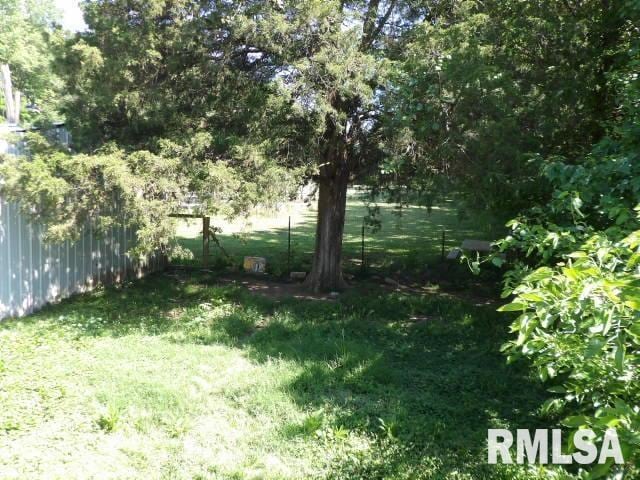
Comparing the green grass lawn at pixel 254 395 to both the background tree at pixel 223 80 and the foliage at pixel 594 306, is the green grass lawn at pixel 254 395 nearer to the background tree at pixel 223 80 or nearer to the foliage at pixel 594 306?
the foliage at pixel 594 306

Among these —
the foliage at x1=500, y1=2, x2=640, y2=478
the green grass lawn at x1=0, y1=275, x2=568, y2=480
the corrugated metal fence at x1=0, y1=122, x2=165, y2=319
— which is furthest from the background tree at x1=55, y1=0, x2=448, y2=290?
the foliage at x1=500, y1=2, x2=640, y2=478

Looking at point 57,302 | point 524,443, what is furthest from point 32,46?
point 524,443

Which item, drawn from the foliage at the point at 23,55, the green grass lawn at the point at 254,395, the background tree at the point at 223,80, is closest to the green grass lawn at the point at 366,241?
the background tree at the point at 223,80

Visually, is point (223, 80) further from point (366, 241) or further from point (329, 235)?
point (366, 241)

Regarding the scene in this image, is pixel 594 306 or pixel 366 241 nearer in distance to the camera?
pixel 594 306

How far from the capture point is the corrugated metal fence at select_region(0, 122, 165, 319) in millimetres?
6891

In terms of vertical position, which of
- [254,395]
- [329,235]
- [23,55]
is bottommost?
[254,395]

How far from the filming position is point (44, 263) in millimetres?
7602

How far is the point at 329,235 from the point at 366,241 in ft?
22.0

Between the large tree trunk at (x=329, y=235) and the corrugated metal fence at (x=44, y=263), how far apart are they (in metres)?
3.50

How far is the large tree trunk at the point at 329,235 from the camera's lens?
938cm

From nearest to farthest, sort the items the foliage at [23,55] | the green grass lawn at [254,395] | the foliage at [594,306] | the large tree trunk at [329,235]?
the foliage at [594,306] → the green grass lawn at [254,395] → the large tree trunk at [329,235] → the foliage at [23,55]

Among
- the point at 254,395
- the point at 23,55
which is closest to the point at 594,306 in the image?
the point at 254,395

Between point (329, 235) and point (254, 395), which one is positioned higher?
point (329, 235)
